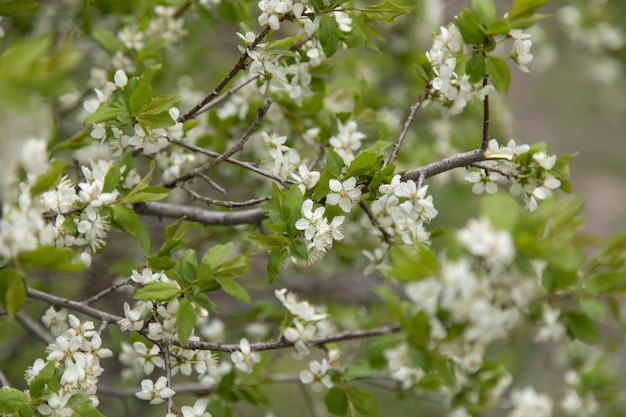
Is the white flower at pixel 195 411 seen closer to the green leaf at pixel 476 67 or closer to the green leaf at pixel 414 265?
the green leaf at pixel 414 265

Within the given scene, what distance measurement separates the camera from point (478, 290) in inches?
36.8

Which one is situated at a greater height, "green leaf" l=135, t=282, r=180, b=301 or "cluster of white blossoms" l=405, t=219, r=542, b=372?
"cluster of white blossoms" l=405, t=219, r=542, b=372

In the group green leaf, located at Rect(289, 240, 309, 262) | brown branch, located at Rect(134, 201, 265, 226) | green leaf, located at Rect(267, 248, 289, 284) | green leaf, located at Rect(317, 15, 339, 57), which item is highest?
green leaf, located at Rect(317, 15, 339, 57)

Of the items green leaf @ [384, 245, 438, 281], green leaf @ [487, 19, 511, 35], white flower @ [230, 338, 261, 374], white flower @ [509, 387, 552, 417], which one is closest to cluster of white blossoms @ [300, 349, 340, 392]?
white flower @ [230, 338, 261, 374]

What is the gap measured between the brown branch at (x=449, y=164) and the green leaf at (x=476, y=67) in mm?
162

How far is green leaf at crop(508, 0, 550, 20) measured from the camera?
4.17 ft

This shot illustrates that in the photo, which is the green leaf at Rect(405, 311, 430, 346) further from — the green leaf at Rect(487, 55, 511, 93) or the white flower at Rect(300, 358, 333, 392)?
the green leaf at Rect(487, 55, 511, 93)

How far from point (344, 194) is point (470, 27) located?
0.44 meters

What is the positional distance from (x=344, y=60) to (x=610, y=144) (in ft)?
16.8

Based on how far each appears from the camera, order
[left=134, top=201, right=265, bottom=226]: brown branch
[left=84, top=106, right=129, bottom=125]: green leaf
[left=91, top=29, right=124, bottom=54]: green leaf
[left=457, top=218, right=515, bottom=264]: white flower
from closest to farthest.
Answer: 1. [left=457, top=218, right=515, bottom=264]: white flower
2. [left=84, top=106, right=129, bottom=125]: green leaf
3. [left=134, top=201, right=265, bottom=226]: brown branch
4. [left=91, top=29, right=124, bottom=54]: green leaf

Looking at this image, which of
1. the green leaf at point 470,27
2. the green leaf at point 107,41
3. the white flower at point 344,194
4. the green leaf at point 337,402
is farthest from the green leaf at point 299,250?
the green leaf at point 107,41

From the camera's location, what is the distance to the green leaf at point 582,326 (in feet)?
3.92

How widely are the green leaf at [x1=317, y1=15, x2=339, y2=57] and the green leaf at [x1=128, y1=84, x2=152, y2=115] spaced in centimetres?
40

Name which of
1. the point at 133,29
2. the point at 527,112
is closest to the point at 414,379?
the point at 133,29
